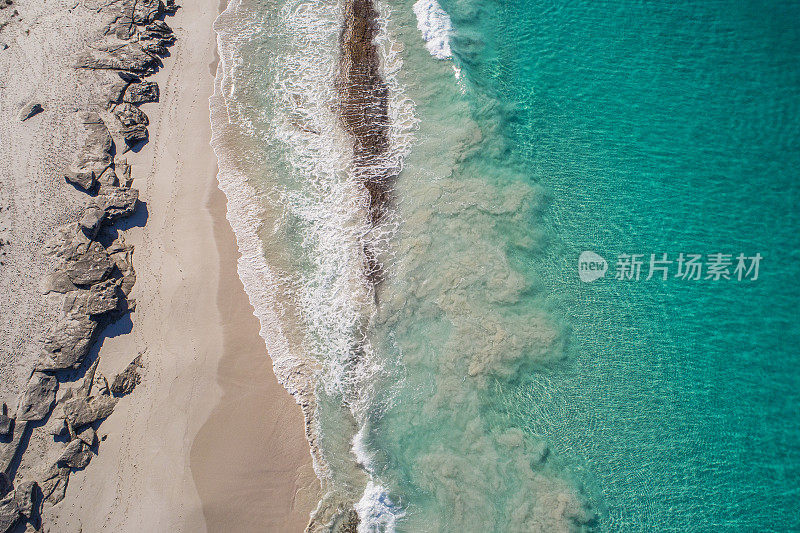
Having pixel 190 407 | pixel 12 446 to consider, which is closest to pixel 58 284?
pixel 12 446

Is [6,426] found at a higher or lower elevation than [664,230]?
lower

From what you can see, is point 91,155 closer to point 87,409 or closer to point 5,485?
point 87,409

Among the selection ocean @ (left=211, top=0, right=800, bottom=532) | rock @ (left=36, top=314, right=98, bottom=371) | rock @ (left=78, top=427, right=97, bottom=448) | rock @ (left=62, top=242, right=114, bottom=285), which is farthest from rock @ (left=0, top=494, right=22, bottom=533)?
ocean @ (left=211, top=0, right=800, bottom=532)

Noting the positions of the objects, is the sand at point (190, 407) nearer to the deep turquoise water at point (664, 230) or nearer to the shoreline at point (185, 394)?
the shoreline at point (185, 394)

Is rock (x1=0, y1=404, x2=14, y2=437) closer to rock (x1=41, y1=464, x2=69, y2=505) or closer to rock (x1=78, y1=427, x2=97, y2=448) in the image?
rock (x1=41, y1=464, x2=69, y2=505)

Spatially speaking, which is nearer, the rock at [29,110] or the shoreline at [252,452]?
the shoreline at [252,452]

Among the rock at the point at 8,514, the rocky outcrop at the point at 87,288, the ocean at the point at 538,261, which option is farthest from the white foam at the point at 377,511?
the rock at the point at 8,514
